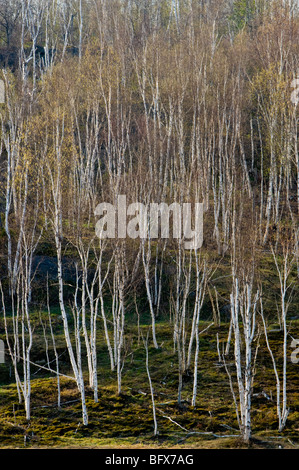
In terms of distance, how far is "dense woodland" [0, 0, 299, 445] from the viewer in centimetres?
992

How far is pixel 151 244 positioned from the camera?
2023cm

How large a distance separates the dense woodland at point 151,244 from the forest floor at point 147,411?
0.13 meters

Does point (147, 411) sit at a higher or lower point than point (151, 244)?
lower

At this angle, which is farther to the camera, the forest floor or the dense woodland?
the dense woodland

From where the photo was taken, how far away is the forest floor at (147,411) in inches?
333

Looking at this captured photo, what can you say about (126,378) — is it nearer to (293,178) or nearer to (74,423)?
(74,423)

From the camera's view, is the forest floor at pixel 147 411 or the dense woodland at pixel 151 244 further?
the dense woodland at pixel 151 244

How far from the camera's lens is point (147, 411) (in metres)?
9.86

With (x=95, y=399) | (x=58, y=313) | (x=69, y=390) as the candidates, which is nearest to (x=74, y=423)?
(x=95, y=399)

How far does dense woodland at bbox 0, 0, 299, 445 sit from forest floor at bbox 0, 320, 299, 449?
0.13 metres

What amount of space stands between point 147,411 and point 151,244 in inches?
429

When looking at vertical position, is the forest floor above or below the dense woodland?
below

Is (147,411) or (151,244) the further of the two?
(151,244)
